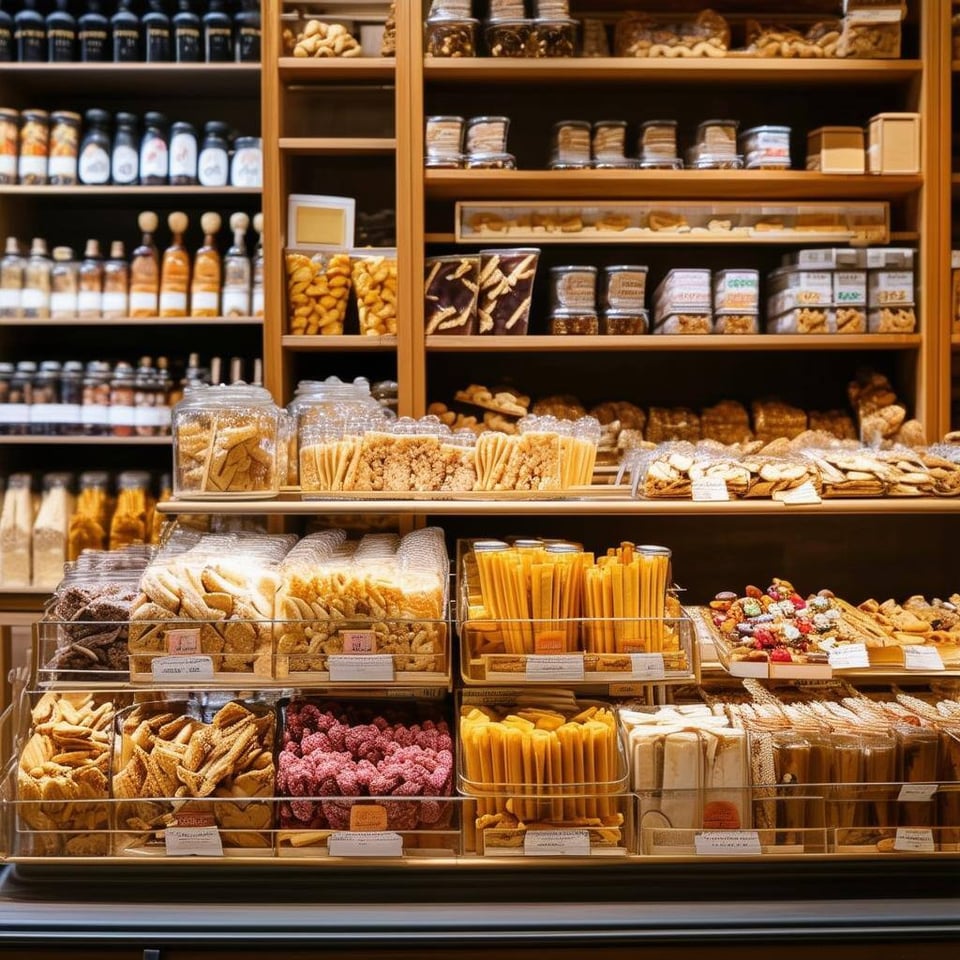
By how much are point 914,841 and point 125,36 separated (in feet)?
10.4

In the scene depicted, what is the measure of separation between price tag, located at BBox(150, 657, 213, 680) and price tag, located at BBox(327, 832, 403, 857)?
1.18 ft

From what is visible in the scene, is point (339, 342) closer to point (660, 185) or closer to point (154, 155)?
point (660, 185)

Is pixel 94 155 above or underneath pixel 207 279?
above

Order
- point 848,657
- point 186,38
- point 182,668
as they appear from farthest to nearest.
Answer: point 186,38
point 848,657
point 182,668

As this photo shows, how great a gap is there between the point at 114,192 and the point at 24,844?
2.26 meters

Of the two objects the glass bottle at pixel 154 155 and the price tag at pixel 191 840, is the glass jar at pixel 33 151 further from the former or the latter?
the price tag at pixel 191 840

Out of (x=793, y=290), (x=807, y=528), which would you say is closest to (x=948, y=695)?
(x=807, y=528)

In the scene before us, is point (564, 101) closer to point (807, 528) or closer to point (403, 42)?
point (403, 42)

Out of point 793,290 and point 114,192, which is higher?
point 114,192

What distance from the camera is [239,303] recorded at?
3.34 meters

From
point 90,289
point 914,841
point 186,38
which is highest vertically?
point 186,38

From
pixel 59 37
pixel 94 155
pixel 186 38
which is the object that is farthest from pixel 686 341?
pixel 59 37

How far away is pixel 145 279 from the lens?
11.0 ft

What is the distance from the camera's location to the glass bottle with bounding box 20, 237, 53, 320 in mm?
3363
